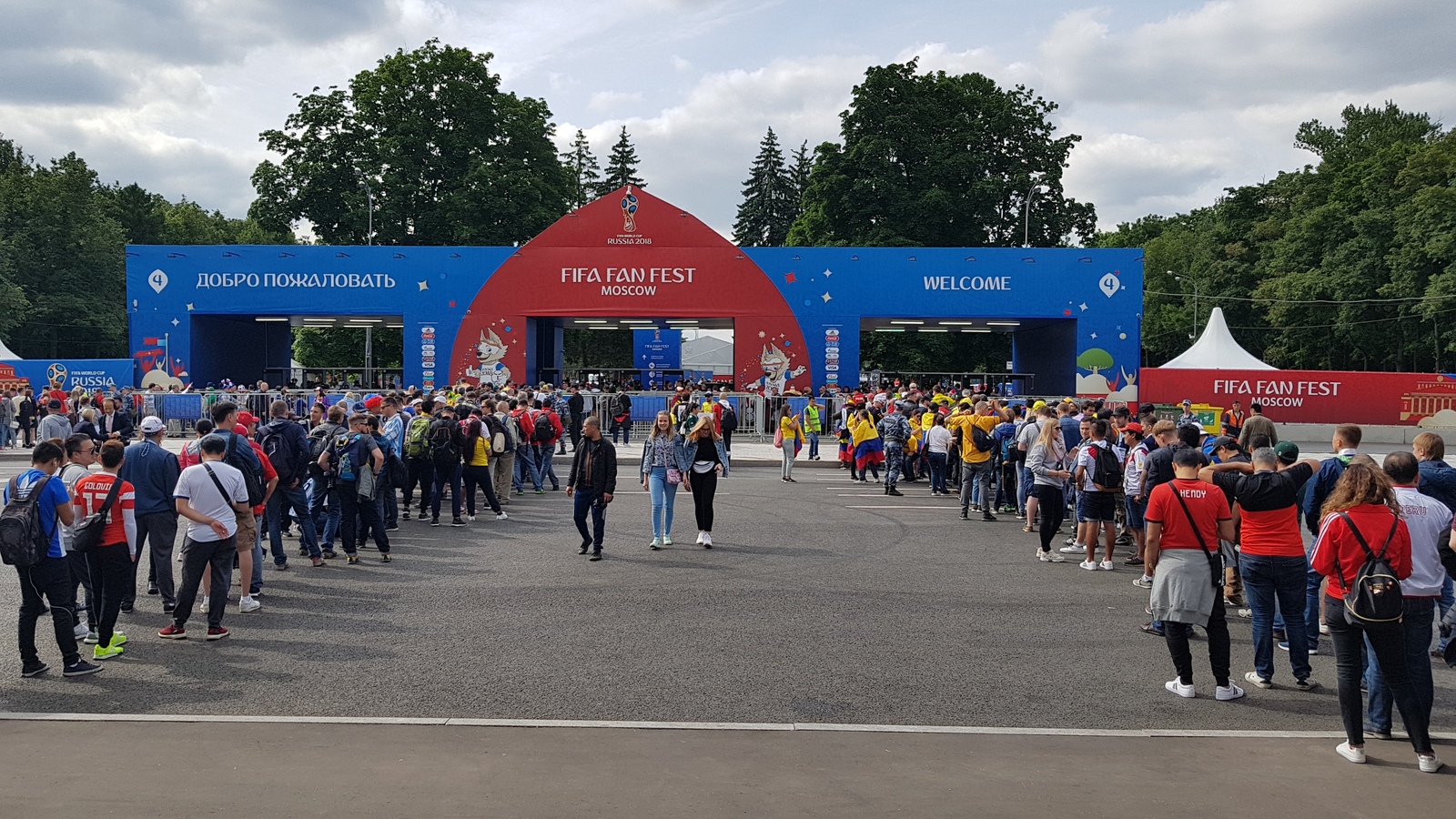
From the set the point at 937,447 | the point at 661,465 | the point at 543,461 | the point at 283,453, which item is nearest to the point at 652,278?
the point at 543,461

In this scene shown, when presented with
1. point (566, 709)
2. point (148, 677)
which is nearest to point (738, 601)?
point (566, 709)

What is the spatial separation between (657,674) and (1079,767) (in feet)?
9.52

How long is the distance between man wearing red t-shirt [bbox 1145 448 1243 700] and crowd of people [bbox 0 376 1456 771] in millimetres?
13

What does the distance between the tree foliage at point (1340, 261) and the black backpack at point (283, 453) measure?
52.8m

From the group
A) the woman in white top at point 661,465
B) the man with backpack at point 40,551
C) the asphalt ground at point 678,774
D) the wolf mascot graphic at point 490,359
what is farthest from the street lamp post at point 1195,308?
the man with backpack at point 40,551

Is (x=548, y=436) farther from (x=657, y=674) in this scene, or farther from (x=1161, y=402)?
(x=1161, y=402)

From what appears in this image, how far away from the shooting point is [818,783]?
5465mm

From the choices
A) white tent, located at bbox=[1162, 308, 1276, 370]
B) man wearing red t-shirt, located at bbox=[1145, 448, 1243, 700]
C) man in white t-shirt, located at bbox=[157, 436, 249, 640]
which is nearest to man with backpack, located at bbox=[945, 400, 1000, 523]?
man wearing red t-shirt, located at bbox=[1145, 448, 1243, 700]

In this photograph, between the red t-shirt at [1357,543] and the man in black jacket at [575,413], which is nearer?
the red t-shirt at [1357,543]

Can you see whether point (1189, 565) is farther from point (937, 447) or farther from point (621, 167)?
point (621, 167)

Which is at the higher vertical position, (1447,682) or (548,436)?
(548,436)

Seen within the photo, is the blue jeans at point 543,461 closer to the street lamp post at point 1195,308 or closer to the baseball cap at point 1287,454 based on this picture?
the baseball cap at point 1287,454

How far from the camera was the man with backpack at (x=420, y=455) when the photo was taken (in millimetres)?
14172

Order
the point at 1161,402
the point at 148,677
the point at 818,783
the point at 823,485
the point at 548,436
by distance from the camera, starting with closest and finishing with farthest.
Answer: the point at 818,783
the point at 148,677
the point at 548,436
the point at 823,485
the point at 1161,402
